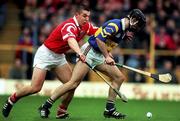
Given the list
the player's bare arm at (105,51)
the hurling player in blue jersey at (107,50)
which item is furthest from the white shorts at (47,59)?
the player's bare arm at (105,51)

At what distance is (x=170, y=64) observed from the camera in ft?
62.7

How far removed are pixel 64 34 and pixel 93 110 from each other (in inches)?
127

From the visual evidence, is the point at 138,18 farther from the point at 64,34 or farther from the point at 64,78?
the point at 64,78

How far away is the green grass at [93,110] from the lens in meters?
11.5

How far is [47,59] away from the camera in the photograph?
1116cm

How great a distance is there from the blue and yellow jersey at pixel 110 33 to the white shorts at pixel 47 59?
631mm

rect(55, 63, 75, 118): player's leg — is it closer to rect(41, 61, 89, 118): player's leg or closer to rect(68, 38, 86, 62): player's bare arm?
rect(41, 61, 89, 118): player's leg

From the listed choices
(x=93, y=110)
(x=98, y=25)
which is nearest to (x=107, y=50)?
(x=93, y=110)

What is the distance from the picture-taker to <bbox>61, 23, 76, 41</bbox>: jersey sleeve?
1078cm

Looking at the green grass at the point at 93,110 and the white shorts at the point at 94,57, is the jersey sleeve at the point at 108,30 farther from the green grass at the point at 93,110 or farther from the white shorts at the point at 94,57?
the green grass at the point at 93,110

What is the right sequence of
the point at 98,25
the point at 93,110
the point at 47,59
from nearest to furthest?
the point at 47,59 < the point at 93,110 < the point at 98,25

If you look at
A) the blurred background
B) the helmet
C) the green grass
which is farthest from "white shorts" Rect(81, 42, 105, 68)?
the blurred background

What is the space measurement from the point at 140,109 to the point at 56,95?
12.4ft

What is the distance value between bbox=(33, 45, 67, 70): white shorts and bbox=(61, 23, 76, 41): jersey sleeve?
0.52 metres
